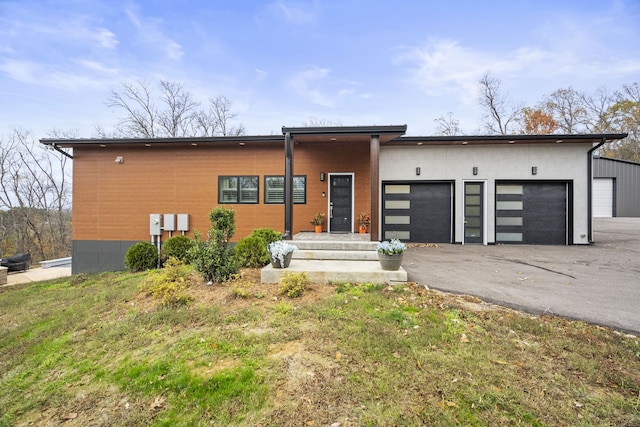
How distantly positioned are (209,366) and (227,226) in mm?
2954

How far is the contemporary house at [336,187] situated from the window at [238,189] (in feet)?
0.11

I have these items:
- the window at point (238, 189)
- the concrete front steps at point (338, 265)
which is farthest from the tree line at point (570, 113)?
the concrete front steps at point (338, 265)

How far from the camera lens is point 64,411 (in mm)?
2234

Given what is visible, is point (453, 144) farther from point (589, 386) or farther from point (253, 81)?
point (253, 81)

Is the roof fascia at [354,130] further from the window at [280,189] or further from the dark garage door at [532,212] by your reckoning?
the dark garage door at [532,212]

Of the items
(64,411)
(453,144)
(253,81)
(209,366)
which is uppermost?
(253,81)

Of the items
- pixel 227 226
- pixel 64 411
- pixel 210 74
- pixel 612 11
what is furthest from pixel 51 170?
pixel 612 11

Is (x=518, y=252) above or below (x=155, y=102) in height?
below

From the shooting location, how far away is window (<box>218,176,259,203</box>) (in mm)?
9547

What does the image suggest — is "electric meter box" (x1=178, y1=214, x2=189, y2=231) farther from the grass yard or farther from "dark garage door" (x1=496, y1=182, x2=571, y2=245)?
"dark garage door" (x1=496, y1=182, x2=571, y2=245)

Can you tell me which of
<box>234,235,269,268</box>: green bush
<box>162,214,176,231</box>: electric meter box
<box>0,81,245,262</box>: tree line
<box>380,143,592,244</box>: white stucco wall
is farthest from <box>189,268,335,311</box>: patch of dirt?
<box>0,81,245,262</box>: tree line

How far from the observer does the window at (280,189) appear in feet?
30.8

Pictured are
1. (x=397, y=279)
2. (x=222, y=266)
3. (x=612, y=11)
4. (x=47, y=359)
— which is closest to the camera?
(x=47, y=359)

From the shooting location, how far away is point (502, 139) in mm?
8758
